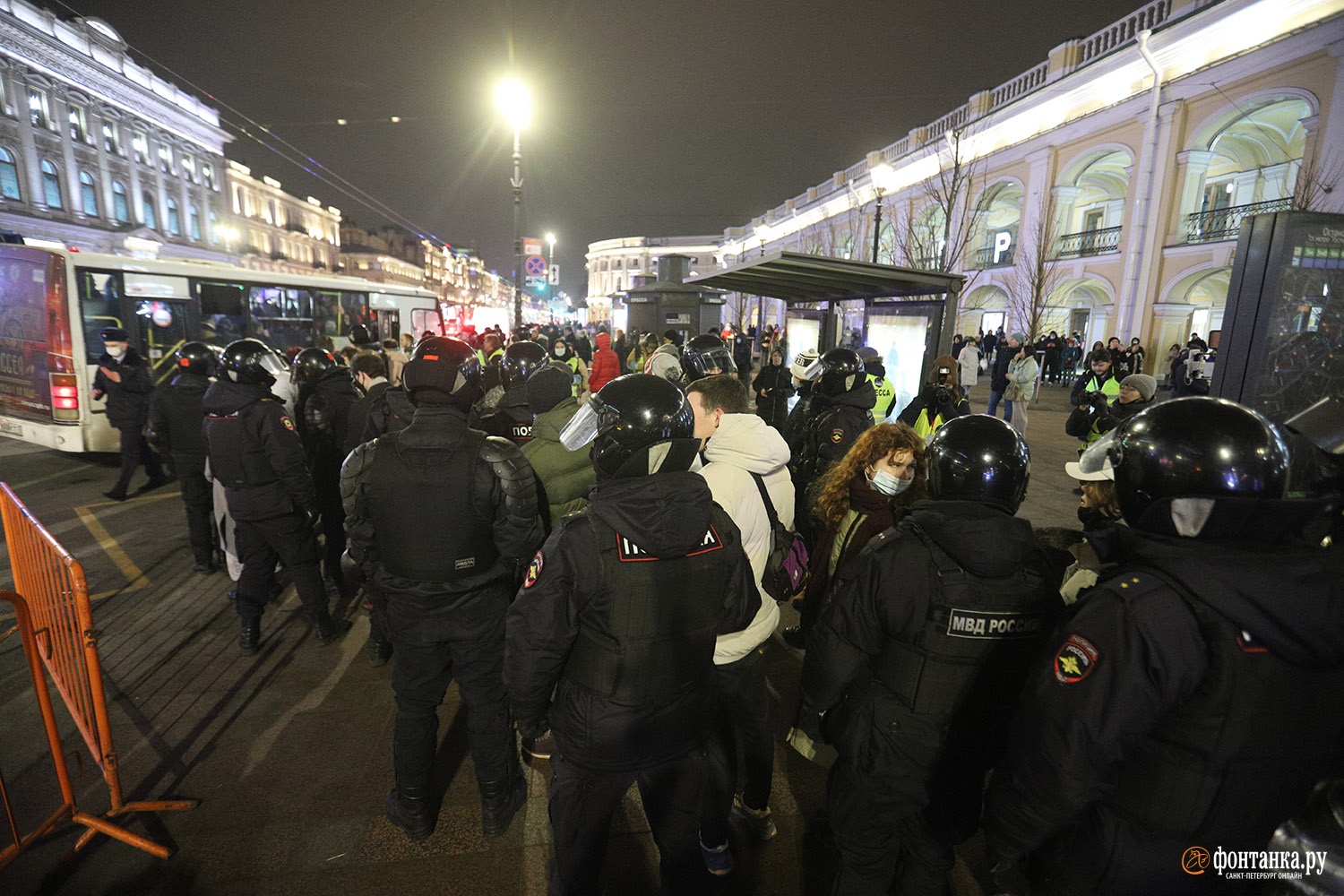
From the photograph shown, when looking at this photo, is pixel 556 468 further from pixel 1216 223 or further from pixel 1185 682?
pixel 1216 223

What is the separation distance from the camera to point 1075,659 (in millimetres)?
1518

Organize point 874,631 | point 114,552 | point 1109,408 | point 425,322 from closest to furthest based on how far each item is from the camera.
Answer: point 874,631
point 1109,408
point 114,552
point 425,322

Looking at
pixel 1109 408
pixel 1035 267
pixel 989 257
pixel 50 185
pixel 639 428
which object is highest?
pixel 50 185

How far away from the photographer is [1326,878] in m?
1.57

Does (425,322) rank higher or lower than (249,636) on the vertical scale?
higher

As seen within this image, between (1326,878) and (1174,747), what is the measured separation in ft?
2.08

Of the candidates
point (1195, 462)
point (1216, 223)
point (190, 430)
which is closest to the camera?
point (1195, 462)

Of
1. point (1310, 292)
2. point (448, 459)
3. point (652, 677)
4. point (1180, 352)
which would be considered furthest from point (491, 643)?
point (1180, 352)

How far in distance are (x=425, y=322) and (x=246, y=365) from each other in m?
16.0

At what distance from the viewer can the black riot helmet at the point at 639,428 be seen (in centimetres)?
193

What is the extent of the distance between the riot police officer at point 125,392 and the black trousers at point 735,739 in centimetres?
762

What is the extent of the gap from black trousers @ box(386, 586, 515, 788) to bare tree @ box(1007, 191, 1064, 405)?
2430 centimetres

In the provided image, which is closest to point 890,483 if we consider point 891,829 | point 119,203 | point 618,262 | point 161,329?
point 891,829

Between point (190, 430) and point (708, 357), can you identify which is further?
point (708, 357)
